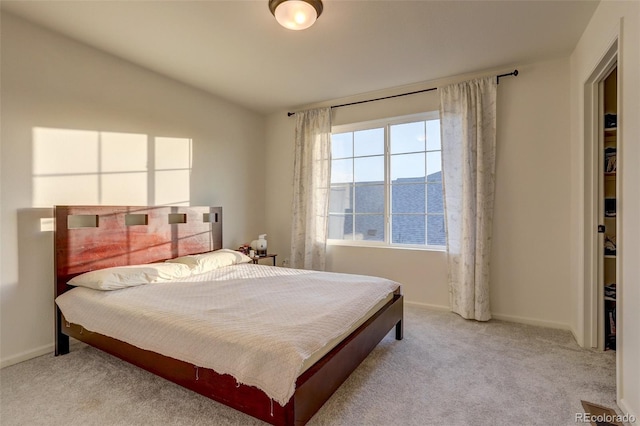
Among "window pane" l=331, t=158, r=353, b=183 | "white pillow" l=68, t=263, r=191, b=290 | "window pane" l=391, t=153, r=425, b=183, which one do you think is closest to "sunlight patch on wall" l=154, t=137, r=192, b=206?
"white pillow" l=68, t=263, r=191, b=290

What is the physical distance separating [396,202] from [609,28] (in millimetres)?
2350

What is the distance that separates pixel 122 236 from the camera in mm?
2850

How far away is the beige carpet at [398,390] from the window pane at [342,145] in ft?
8.23

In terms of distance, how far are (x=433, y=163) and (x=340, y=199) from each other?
129cm

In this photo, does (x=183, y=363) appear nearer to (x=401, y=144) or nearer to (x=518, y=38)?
(x=401, y=144)

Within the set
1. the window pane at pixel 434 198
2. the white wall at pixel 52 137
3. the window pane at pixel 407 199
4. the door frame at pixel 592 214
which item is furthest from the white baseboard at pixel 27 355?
the door frame at pixel 592 214

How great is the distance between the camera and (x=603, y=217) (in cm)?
252

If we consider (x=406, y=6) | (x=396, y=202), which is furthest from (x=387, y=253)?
(x=406, y=6)

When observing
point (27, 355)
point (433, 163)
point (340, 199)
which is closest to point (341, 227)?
point (340, 199)

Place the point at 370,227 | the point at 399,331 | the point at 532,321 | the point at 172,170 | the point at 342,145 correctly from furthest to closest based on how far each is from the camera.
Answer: the point at 342,145 → the point at 370,227 → the point at 172,170 → the point at 532,321 → the point at 399,331

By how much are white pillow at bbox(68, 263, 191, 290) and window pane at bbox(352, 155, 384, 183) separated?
2.51 metres
